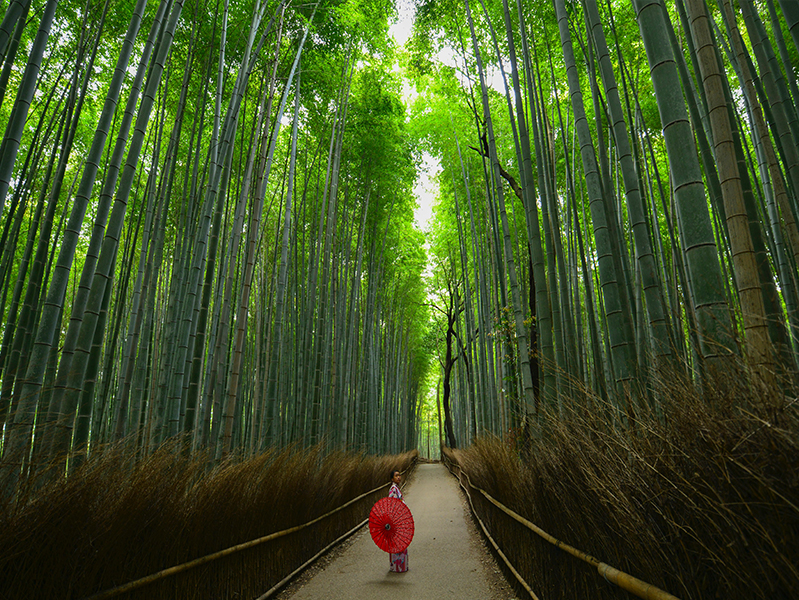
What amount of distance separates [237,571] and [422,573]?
5.11ft

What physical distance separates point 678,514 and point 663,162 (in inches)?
266

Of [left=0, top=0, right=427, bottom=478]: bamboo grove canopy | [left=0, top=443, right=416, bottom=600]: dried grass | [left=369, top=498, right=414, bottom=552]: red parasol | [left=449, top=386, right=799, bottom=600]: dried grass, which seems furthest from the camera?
[left=369, top=498, right=414, bottom=552]: red parasol

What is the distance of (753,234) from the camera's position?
6.07ft

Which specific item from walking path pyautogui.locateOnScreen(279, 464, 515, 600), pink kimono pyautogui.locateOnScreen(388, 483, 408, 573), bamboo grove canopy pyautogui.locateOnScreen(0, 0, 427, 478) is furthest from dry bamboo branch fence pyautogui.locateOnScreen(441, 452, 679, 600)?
bamboo grove canopy pyautogui.locateOnScreen(0, 0, 427, 478)

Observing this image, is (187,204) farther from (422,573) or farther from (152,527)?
(422,573)

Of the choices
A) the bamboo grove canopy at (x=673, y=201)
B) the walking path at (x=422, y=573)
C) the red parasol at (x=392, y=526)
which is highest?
the bamboo grove canopy at (x=673, y=201)

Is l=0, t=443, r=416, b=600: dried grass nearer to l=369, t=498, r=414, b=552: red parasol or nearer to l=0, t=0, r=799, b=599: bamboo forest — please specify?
l=0, t=0, r=799, b=599: bamboo forest

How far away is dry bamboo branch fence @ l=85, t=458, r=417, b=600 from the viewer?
1.65m

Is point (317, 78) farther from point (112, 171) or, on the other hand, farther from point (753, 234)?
point (753, 234)

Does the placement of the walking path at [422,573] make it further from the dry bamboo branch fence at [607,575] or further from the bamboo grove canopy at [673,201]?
A: the bamboo grove canopy at [673,201]

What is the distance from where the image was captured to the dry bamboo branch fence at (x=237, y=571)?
1648 millimetres

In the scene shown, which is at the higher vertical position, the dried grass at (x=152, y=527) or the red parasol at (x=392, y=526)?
the dried grass at (x=152, y=527)

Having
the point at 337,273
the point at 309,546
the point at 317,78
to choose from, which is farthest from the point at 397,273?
the point at 309,546

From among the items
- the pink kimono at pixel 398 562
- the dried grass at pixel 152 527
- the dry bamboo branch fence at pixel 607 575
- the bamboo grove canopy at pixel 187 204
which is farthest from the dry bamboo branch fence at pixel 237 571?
the dry bamboo branch fence at pixel 607 575
